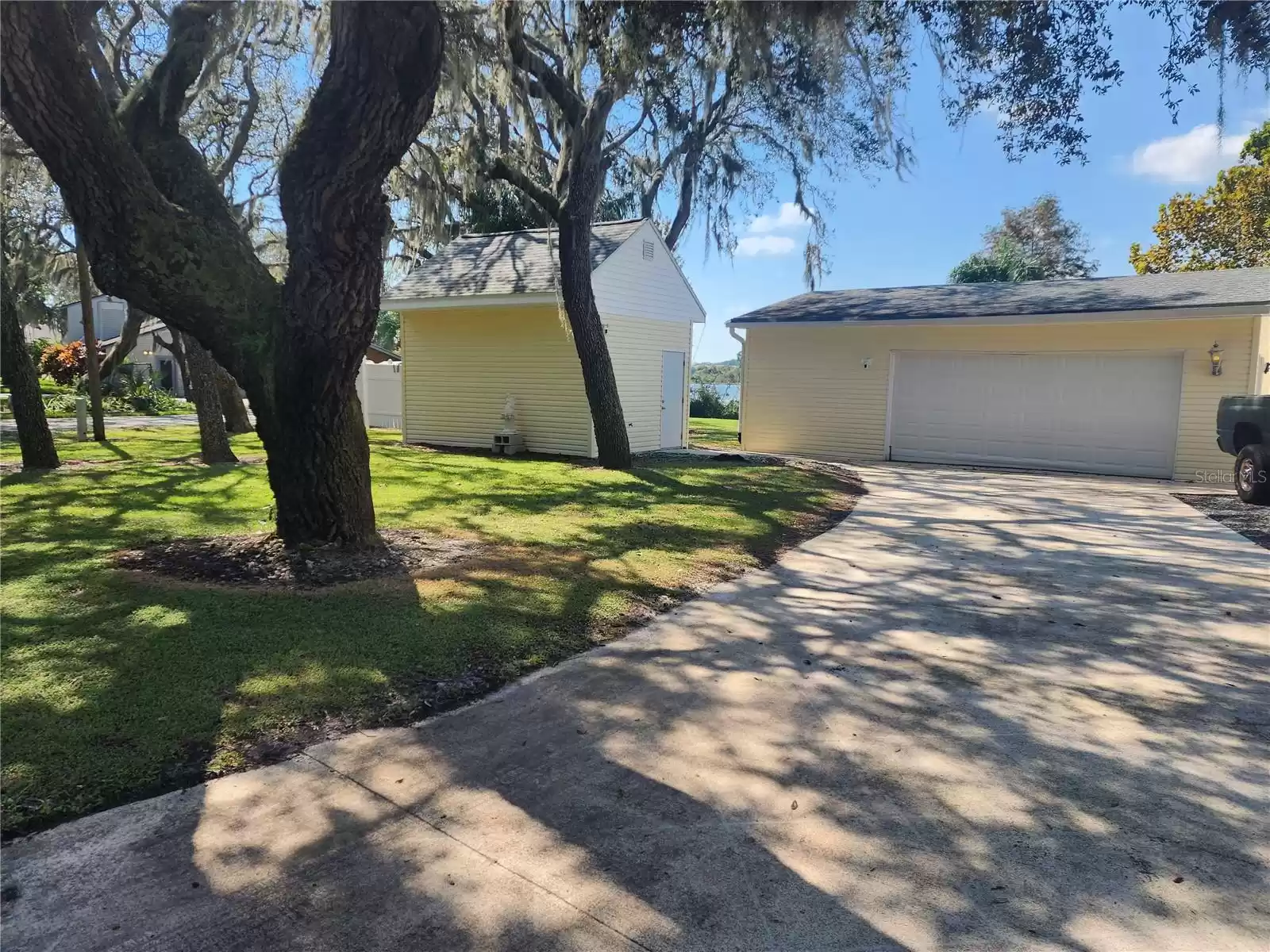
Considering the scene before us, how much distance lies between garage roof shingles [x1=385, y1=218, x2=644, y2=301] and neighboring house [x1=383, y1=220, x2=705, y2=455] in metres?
0.04

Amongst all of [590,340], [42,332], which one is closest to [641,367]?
[590,340]

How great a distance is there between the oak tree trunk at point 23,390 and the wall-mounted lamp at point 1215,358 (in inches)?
671

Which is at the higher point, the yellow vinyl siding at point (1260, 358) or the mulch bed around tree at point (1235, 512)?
the yellow vinyl siding at point (1260, 358)

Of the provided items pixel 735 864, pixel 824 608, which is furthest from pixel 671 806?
pixel 824 608

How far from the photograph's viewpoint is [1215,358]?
41.2 feet

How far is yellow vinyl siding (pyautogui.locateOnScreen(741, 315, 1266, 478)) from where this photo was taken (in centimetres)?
1277

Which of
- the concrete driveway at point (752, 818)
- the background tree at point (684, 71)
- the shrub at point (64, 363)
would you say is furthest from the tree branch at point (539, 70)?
the shrub at point (64, 363)

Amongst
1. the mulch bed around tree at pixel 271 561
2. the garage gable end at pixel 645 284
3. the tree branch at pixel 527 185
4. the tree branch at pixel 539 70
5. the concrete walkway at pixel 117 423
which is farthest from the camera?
the concrete walkway at pixel 117 423

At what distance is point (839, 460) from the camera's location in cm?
1572

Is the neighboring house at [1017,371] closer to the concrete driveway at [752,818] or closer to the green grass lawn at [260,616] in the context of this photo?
the green grass lawn at [260,616]

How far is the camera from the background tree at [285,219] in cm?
468

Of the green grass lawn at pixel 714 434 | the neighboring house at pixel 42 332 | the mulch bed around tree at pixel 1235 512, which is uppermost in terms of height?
the neighboring house at pixel 42 332

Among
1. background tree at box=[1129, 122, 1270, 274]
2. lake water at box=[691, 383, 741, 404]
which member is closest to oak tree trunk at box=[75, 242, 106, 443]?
lake water at box=[691, 383, 741, 404]

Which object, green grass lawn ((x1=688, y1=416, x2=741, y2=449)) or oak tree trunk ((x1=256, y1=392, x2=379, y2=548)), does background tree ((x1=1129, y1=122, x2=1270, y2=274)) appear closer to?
green grass lawn ((x1=688, y1=416, x2=741, y2=449))
